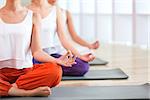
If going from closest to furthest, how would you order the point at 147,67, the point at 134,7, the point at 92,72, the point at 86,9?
the point at 92,72, the point at 147,67, the point at 134,7, the point at 86,9

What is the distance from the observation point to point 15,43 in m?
2.78

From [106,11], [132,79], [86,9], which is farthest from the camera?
[86,9]

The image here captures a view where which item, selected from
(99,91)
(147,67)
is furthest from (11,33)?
(147,67)

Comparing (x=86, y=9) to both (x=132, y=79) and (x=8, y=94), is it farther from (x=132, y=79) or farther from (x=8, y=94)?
(x=8, y=94)

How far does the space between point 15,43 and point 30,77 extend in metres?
0.26

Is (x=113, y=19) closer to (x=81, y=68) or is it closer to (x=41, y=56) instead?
(x=81, y=68)

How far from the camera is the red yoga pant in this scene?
2.77 m

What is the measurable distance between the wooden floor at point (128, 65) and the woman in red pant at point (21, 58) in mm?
597

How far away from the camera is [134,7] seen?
7258 millimetres

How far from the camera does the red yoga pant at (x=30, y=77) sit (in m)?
2.77

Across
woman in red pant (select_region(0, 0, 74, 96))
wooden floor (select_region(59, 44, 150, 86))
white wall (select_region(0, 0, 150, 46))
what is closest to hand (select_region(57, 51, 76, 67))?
woman in red pant (select_region(0, 0, 74, 96))

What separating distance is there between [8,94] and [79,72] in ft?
4.18

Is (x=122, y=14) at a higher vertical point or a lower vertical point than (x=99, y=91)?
higher

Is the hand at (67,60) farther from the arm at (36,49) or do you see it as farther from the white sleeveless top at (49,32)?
the white sleeveless top at (49,32)
